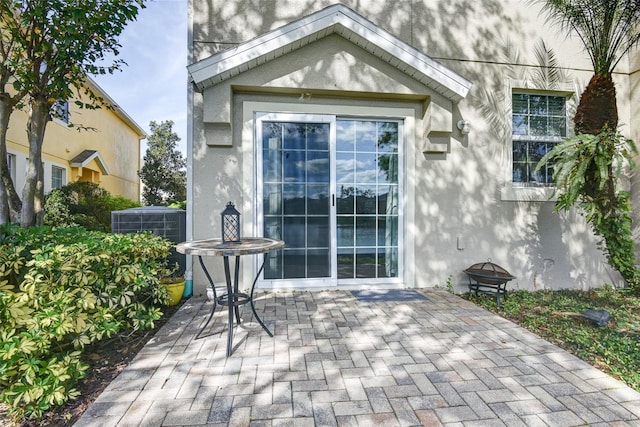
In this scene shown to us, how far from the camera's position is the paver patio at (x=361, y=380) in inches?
74.5

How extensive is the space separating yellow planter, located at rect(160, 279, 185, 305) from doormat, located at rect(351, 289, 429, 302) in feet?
7.75

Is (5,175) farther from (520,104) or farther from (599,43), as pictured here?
(599,43)

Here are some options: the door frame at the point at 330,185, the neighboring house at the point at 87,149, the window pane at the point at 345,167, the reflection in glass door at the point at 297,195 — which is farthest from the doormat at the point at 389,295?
the neighboring house at the point at 87,149

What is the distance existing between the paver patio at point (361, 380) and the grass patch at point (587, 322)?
0.23 m

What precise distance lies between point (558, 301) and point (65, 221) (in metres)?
9.53

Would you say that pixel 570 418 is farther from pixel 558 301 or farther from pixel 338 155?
pixel 338 155

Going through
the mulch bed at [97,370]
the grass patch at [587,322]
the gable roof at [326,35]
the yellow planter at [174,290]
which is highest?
the gable roof at [326,35]

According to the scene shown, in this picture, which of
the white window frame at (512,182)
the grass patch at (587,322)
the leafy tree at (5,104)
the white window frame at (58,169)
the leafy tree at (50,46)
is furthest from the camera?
the white window frame at (58,169)

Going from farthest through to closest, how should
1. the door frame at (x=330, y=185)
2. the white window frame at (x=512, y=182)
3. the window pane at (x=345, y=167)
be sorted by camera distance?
the white window frame at (x=512, y=182) < the window pane at (x=345, y=167) < the door frame at (x=330, y=185)

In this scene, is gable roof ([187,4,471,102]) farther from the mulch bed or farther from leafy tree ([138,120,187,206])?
leafy tree ([138,120,187,206])

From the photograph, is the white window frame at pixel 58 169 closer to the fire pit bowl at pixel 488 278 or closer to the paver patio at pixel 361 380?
the paver patio at pixel 361 380

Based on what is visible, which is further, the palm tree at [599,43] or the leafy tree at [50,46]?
the palm tree at [599,43]

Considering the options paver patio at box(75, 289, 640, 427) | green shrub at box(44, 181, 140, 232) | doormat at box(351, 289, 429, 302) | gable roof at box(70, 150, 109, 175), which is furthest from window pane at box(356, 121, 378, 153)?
gable roof at box(70, 150, 109, 175)

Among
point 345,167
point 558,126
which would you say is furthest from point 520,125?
point 345,167
